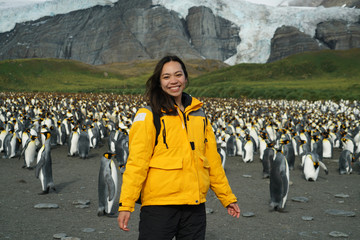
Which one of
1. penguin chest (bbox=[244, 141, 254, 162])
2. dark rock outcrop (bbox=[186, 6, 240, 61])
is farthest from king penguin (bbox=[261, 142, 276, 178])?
dark rock outcrop (bbox=[186, 6, 240, 61])

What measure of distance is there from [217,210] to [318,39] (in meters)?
99.7

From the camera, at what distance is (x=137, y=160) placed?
7.06ft

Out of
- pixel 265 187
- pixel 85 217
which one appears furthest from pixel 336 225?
pixel 85 217

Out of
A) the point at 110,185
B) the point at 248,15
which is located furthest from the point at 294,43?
the point at 110,185

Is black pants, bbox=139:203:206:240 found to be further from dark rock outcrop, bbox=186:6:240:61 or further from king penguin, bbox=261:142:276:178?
dark rock outcrop, bbox=186:6:240:61

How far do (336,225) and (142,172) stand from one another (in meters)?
3.92

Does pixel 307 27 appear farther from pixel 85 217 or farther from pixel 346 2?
pixel 85 217

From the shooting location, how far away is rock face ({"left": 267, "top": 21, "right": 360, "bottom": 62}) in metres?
89.2

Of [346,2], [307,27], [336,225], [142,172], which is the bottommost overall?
[336,225]

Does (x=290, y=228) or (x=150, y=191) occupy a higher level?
(x=150, y=191)

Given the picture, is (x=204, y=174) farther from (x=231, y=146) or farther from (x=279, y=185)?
(x=231, y=146)

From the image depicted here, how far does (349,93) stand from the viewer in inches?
1268

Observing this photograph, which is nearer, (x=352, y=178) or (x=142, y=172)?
(x=142, y=172)

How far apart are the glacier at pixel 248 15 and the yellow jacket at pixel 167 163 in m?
101
